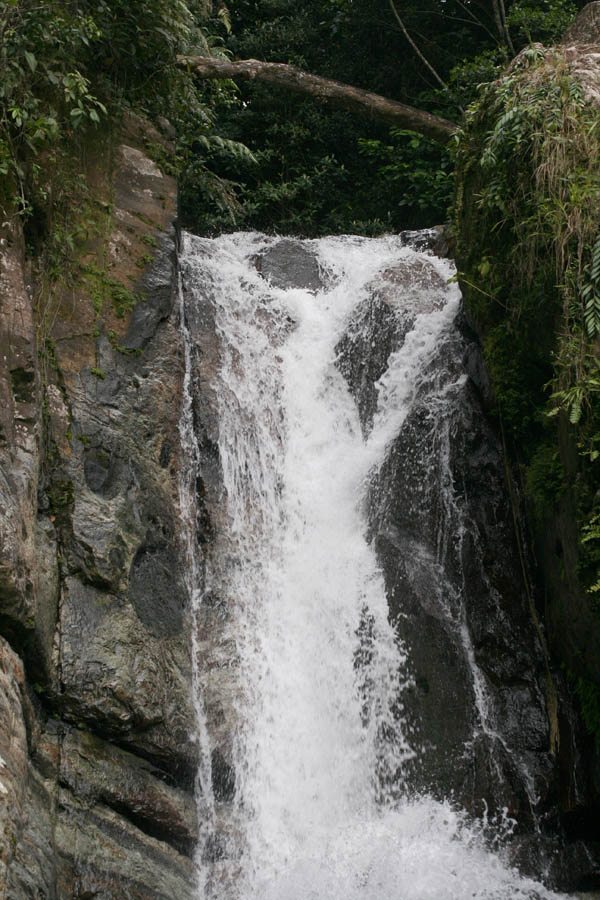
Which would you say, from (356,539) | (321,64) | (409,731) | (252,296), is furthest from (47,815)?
(321,64)

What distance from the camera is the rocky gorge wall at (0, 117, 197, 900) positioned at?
473 cm

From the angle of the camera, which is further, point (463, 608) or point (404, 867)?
point (463, 608)

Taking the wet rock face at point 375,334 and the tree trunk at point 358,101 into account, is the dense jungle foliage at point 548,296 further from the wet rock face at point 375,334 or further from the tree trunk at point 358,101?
the tree trunk at point 358,101


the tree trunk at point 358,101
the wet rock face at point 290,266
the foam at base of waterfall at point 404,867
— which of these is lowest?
the foam at base of waterfall at point 404,867

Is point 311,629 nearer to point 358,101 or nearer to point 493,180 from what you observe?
point 493,180

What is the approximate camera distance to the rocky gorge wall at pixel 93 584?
4.73 metres

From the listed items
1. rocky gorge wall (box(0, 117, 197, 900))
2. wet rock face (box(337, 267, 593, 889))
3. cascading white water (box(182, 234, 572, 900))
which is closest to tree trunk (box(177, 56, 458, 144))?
cascading white water (box(182, 234, 572, 900))

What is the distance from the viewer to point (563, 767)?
6160mm

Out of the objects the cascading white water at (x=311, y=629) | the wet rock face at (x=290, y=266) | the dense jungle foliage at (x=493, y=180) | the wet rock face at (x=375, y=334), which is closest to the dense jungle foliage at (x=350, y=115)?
the dense jungle foliage at (x=493, y=180)

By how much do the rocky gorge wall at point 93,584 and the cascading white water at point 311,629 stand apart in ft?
1.90

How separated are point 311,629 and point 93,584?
206 centimetres

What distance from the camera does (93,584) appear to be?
18.8ft

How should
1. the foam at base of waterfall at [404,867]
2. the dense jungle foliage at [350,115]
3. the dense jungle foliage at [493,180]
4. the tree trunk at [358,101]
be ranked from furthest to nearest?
the dense jungle foliage at [350,115]
the tree trunk at [358,101]
the dense jungle foliage at [493,180]
the foam at base of waterfall at [404,867]

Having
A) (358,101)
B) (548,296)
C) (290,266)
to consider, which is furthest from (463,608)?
(358,101)
